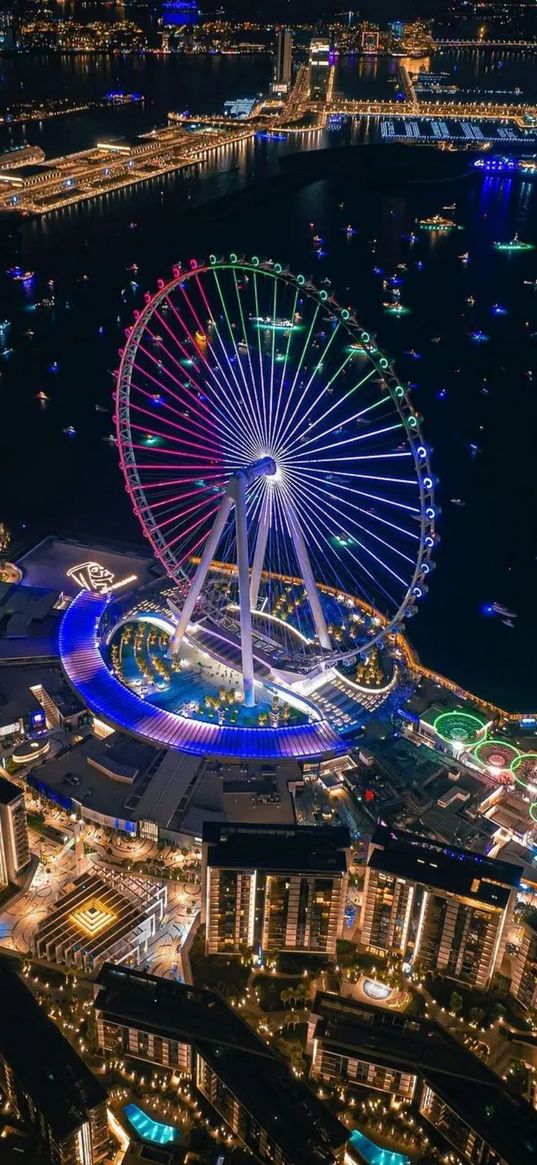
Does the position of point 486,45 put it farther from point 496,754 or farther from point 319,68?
point 496,754

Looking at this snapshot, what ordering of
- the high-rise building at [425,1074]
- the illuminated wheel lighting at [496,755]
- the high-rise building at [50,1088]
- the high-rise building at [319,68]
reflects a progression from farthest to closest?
the high-rise building at [319,68], the illuminated wheel lighting at [496,755], the high-rise building at [425,1074], the high-rise building at [50,1088]

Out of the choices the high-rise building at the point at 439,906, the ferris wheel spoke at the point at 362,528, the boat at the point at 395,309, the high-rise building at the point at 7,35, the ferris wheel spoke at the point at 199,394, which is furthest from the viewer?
the high-rise building at the point at 7,35

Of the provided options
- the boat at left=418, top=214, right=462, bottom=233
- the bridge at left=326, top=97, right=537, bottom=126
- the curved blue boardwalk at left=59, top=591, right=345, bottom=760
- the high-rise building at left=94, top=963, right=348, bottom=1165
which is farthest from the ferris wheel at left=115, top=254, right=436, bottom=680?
the bridge at left=326, top=97, right=537, bottom=126

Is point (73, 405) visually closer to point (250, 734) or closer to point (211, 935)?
point (250, 734)

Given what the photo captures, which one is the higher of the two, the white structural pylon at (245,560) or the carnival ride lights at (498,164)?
the carnival ride lights at (498,164)

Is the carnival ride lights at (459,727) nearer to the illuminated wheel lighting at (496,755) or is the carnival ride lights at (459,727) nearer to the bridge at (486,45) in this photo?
the illuminated wheel lighting at (496,755)

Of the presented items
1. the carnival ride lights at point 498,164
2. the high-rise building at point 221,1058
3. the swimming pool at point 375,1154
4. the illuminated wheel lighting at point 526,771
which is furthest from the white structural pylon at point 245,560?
the carnival ride lights at point 498,164

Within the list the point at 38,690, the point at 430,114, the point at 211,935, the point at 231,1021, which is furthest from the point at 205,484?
the point at 430,114
